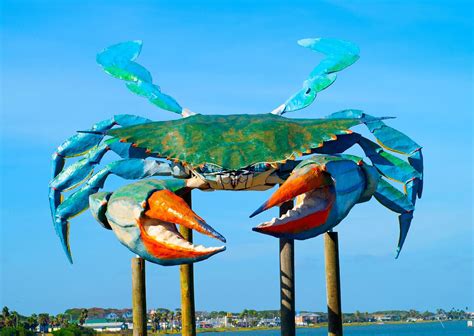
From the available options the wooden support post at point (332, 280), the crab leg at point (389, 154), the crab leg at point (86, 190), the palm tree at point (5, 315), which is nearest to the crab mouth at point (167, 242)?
the crab leg at point (86, 190)

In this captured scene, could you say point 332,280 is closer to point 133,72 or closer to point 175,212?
point 175,212

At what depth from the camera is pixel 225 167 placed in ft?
56.1

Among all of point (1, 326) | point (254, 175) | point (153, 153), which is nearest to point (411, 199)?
point (254, 175)

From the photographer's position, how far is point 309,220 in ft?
52.4

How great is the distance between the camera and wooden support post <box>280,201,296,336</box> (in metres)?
18.6

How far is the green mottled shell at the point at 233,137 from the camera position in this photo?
1728 cm

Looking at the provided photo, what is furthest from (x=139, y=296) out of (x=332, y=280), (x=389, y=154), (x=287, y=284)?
(x=389, y=154)

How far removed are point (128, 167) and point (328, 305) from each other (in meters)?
3.77

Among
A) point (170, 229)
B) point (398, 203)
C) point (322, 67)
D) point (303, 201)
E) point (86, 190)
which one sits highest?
point (322, 67)

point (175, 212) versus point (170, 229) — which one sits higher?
point (175, 212)

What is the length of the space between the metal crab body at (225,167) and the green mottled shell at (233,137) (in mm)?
15

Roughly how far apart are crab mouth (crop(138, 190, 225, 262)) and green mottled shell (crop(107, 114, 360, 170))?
1.34 m

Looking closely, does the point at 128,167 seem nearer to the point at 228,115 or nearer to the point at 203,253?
the point at 228,115

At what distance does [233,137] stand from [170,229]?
208cm
